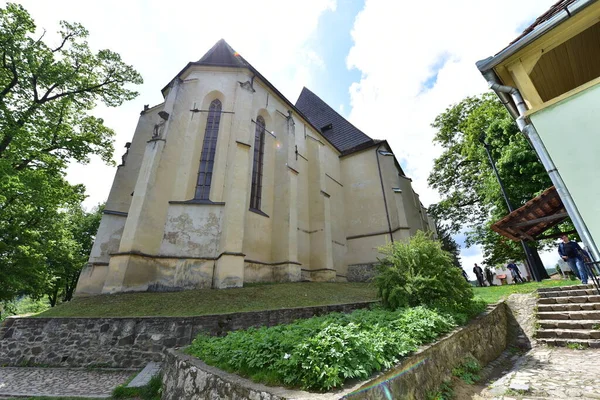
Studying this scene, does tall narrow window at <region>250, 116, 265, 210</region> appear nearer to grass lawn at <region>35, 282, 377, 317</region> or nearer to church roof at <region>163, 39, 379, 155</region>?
church roof at <region>163, 39, 379, 155</region>

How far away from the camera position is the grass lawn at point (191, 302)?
6871 millimetres

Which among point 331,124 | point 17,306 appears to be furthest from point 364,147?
point 17,306

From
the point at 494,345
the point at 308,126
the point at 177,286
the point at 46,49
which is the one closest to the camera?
the point at 494,345

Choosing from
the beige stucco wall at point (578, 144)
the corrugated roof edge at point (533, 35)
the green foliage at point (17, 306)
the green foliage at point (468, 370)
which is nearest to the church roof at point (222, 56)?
the corrugated roof edge at point (533, 35)

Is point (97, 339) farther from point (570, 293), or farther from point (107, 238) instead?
point (570, 293)

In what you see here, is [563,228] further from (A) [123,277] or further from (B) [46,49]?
(B) [46,49]

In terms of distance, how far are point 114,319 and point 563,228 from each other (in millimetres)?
16759

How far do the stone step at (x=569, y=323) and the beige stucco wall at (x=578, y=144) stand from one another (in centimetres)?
384

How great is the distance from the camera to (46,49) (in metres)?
10.6

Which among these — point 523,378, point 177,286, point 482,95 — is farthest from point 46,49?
point 482,95

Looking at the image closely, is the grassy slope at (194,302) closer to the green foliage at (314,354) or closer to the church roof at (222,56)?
the green foliage at (314,354)

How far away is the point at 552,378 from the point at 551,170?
3.40m

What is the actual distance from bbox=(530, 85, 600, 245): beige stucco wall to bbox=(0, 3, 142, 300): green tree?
13829 mm

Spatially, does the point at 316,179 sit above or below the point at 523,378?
above
